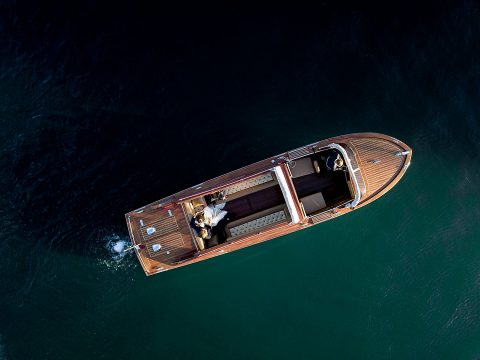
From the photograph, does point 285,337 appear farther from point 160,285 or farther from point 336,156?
point 336,156

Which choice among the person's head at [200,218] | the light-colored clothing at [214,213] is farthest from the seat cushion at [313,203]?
the person's head at [200,218]

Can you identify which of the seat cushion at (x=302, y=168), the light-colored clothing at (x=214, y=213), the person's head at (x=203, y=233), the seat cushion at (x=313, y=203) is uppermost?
the seat cushion at (x=302, y=168)

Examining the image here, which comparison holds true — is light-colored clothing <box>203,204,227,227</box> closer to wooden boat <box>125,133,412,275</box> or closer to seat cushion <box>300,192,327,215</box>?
wooden boat <box>125,133,412,275</box>

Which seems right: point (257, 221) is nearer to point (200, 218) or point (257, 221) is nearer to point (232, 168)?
point (200, 218)

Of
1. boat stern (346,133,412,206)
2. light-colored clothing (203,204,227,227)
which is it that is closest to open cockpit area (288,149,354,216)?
boat stern (346,133,412,206)

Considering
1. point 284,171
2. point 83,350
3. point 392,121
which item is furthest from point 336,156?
point 83,350

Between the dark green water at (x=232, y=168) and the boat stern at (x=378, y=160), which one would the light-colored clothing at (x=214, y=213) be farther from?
the boat stern at (x=378, y=160)
